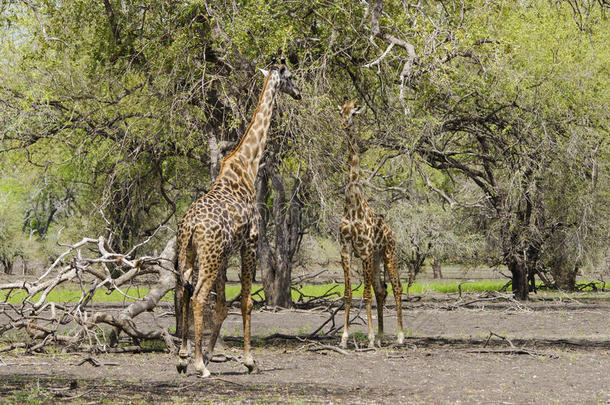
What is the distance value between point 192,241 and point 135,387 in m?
1.74

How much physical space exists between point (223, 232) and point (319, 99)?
3.71 metres

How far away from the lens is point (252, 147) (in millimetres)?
10273

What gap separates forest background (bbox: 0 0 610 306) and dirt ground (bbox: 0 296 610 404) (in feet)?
7.79

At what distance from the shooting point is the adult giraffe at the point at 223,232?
8.87 meters

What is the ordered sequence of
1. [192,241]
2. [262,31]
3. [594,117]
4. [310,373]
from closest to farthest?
[192,241] < [310,373] < [262,31] < [594,117]

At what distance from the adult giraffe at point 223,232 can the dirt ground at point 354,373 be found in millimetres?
741

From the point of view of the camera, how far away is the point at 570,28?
2281 cm

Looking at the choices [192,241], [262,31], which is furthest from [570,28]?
[192,241]

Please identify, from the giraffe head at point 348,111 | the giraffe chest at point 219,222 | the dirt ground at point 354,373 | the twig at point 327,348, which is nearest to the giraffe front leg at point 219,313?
the dirt ground at point 354,373

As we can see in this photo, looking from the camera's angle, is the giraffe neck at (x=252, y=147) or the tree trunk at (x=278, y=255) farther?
the tree trunk at (x=278, y=255)

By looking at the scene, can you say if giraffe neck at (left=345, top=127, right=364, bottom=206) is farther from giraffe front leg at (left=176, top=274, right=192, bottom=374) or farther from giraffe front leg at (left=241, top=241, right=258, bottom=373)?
giraffe front leg at (left=176, top=274, right=192, bottom=374)

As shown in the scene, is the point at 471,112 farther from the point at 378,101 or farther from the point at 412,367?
the point at 412,367

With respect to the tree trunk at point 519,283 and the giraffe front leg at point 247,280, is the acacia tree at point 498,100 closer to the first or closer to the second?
the tree trunk at point 519,283

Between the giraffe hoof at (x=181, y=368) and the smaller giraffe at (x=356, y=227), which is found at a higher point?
the smaller giraffe at (x=356, y=227)
